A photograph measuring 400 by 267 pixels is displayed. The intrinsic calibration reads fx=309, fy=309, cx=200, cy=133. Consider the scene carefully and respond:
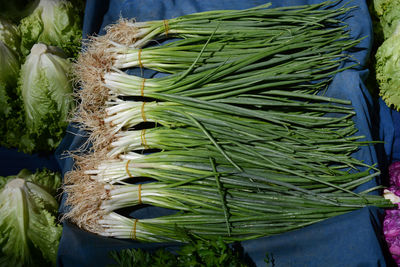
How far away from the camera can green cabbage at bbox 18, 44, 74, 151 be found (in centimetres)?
182

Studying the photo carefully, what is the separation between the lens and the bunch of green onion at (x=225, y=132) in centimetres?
142

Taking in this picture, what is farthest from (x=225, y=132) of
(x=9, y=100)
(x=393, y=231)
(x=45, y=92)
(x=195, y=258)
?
(x=9, y=100)

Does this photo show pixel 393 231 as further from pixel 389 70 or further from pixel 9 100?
pixel 9 100

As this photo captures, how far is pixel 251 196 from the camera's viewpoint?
142 cm

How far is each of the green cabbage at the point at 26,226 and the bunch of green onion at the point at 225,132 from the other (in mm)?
178

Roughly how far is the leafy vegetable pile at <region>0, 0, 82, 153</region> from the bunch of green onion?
217mm

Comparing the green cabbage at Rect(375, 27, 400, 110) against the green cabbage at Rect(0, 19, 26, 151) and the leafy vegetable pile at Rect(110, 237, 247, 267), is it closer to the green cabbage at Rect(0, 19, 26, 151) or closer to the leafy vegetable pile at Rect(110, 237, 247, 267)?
the leafy vegetable pile at Rect(110, 237, 247, 267)

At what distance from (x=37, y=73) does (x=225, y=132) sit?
118 centimetres

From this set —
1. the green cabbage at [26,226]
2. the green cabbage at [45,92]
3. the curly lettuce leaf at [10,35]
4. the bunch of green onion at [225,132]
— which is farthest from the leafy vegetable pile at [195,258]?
the curly lettuce leaf at [10,35]

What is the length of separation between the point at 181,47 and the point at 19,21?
1322 mm

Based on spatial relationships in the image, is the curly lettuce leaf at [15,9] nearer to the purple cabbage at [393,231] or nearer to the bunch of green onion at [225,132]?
the bunch of green onion at [225,132]

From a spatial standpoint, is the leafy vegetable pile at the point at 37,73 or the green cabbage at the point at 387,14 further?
the green cabbage at the point at 387,14

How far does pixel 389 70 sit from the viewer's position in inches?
74.3

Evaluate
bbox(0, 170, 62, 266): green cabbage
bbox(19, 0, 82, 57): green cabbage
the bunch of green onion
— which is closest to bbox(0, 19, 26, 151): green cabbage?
bbox(19, 0, 82, 57): green cabbage
